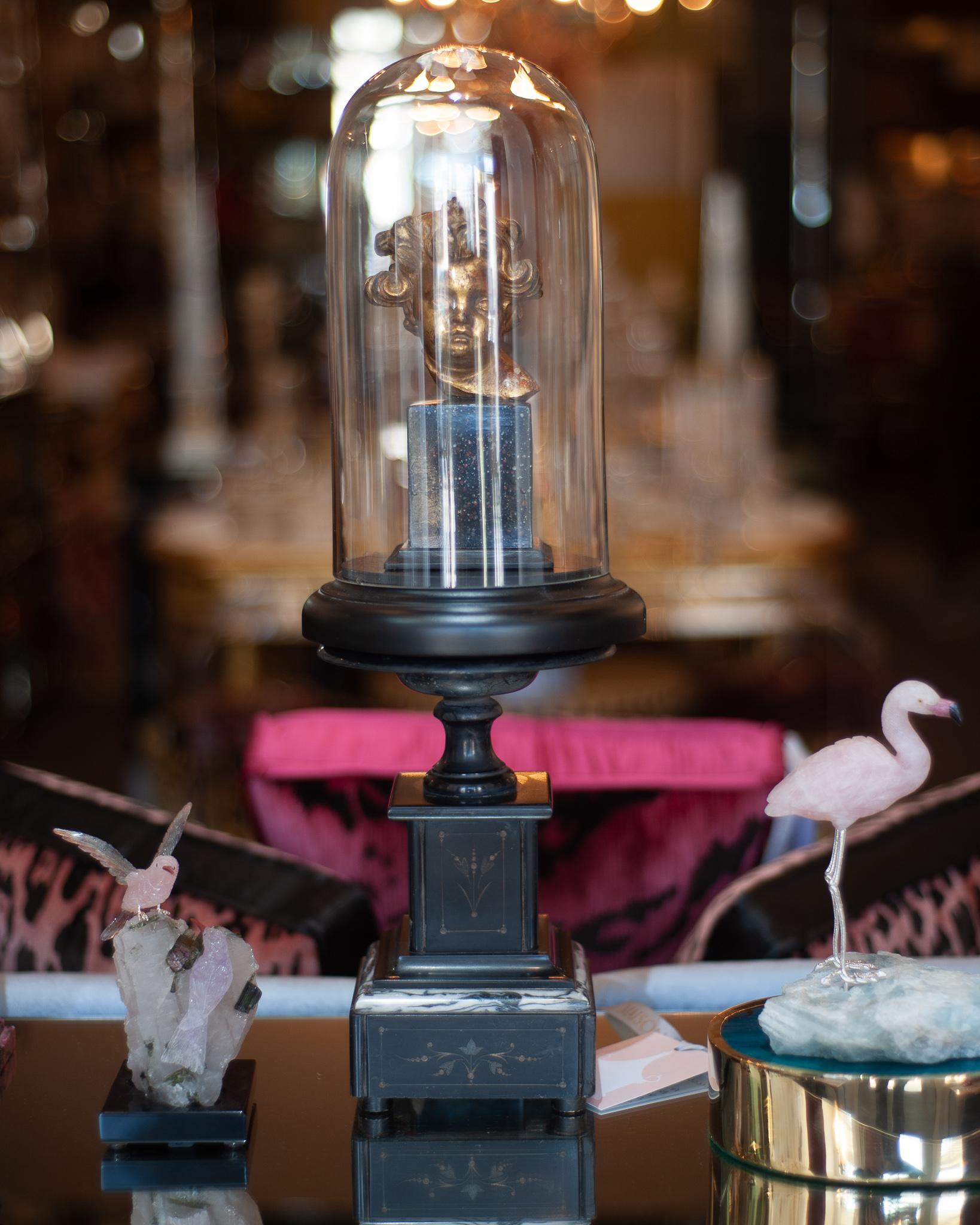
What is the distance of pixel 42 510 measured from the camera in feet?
18.5

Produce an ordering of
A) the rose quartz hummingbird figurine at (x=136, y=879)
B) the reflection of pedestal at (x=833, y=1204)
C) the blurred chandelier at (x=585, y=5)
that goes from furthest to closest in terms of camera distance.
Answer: the blurred chandelier at (x=585, y=5)
the rose quartz hummingbird figurine at (x=136, y=879)
the reflection of pedestal at (x=833, y=1204)

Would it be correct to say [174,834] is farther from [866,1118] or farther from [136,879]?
[866,1118]

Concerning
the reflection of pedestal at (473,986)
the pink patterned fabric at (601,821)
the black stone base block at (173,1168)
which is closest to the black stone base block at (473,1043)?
the reflection of pedestal at (473,986)

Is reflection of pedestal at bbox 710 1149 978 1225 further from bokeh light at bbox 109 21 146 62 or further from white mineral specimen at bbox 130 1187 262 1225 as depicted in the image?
bokeh light at bbox 109 21 146 62

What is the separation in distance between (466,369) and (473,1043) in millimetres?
501

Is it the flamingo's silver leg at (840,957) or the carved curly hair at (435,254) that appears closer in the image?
the flamingo's silver leg at (840,957)

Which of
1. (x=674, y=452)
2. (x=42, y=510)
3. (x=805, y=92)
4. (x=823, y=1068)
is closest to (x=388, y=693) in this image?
(x=674, y=452)

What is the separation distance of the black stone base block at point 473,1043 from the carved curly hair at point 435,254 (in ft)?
1.67

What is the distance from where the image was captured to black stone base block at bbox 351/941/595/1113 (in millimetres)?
1143

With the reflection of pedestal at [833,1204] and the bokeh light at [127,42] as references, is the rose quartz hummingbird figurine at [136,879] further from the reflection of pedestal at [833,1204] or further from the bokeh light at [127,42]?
the bokeh light at [127,42]

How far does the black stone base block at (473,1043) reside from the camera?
3.75 ft

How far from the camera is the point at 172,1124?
3.66 feet

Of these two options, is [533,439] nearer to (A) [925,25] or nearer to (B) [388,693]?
(B) [388,693]

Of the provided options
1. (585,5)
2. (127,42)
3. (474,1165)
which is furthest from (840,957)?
(127,42)
